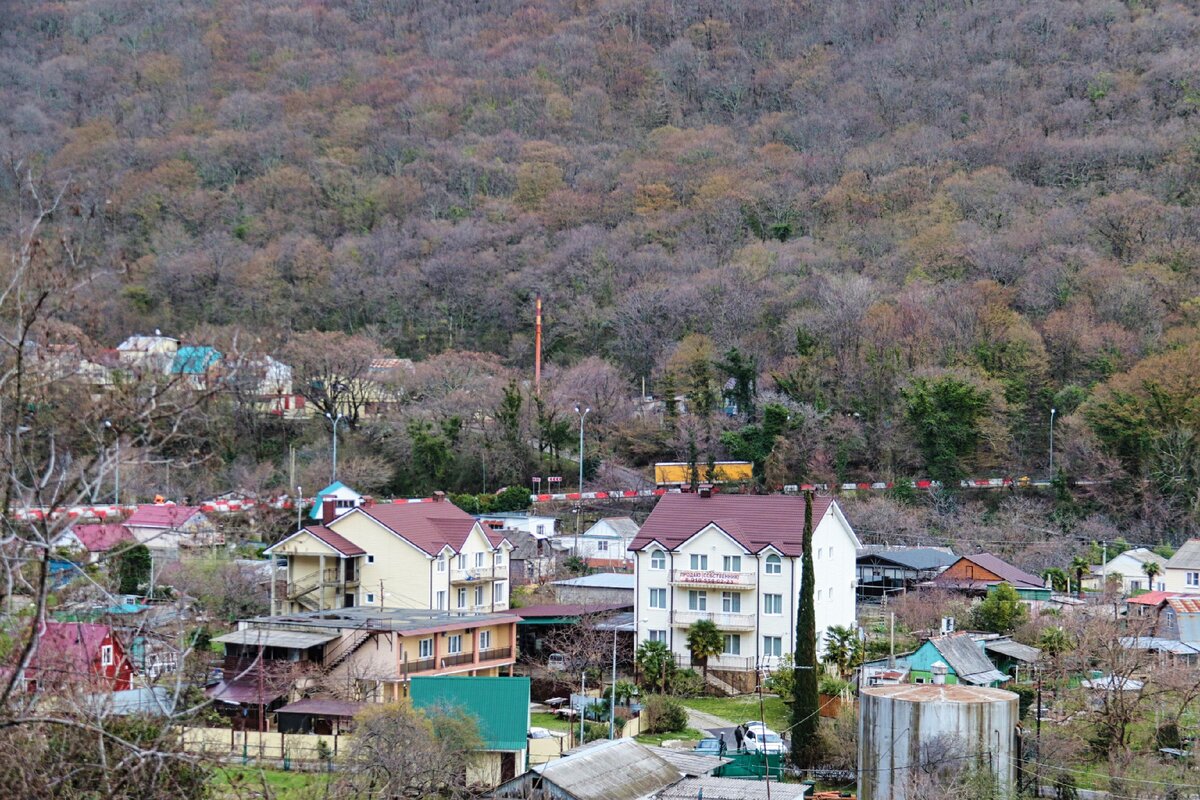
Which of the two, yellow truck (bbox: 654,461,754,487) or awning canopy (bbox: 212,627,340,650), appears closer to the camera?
awning canopy (bbox: 212,627,340,650)

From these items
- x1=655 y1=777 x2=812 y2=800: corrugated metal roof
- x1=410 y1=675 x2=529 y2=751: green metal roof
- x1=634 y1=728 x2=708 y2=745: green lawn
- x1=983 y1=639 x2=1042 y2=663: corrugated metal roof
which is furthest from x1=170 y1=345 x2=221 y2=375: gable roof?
x1=983 y1=639 x2=1042 y2=663: corrugated metal roof

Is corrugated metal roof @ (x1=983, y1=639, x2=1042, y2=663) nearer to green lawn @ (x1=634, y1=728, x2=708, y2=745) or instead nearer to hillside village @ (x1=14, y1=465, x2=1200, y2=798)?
hillside village @ (x1=14, y1=465, x2=1200, y2=798)

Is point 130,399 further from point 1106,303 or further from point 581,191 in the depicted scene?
point 581,191

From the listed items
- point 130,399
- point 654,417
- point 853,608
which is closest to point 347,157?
point 654,417

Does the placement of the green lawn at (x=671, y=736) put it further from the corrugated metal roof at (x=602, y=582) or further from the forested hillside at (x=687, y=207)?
the forested hillside at (x=687, y=207)

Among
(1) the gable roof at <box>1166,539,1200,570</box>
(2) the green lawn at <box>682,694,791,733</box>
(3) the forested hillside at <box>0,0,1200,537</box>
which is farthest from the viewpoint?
(3) the forested hillside at <box>0,0,1200,537</box>

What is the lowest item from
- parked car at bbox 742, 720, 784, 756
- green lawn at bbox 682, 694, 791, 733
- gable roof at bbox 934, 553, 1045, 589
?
green lawn at bbox 682, 694, 791, 733
